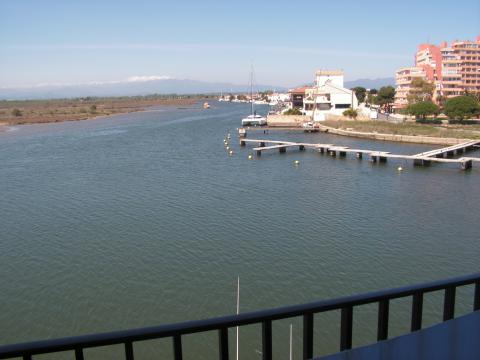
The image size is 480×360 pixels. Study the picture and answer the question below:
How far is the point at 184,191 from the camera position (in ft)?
68.6

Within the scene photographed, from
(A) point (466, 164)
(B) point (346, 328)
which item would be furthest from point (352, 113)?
(B) point (346, 328)

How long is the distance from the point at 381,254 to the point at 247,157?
20090mm

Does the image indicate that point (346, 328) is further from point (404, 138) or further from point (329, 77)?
point (329, 77)

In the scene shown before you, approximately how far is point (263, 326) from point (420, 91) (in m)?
60.4

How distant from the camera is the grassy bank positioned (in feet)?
122

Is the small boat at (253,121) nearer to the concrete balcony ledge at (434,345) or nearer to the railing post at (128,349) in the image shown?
the concrete balcony ledge at (434,345)

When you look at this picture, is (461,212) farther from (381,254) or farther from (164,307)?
(164,307)

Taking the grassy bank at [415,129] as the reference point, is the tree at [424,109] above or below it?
above

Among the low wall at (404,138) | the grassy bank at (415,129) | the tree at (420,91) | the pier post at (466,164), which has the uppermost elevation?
the tree at (420,91)

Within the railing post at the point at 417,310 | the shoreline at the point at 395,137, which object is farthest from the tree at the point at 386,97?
the railing post at the point at 417,310

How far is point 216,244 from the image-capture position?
13.5 m

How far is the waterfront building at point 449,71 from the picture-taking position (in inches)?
2351

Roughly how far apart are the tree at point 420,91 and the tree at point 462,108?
1050cm

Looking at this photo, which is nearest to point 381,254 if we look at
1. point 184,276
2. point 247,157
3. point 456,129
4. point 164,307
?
point 184,276
